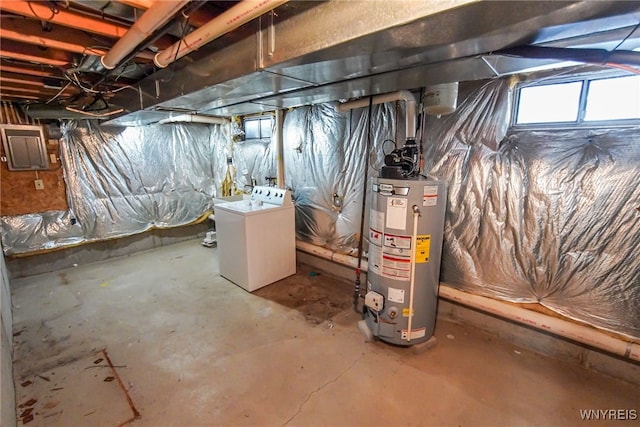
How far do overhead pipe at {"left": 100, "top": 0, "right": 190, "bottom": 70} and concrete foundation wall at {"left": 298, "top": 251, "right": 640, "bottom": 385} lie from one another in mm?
2700

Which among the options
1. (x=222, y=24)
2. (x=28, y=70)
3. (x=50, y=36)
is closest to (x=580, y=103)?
(x=222, y=24)

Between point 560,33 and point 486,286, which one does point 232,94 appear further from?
point 486,286

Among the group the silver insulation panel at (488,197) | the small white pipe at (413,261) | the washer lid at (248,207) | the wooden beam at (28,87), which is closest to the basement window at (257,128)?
the silver insulation panel at (488,197)

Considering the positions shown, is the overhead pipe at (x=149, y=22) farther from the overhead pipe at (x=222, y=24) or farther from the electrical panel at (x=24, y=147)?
the electrical panel at (x=24, y=147)

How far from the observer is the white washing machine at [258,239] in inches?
122

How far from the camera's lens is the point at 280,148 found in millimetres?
3781

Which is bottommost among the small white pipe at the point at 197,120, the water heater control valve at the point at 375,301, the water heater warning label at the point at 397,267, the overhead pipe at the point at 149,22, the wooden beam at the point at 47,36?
the water heater control valve at the point at 375,301

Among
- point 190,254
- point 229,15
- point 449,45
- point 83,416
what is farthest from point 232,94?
point 190,254

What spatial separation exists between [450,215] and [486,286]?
2.05ft

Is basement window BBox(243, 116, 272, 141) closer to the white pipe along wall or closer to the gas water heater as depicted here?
the gas water heater

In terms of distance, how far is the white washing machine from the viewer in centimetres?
309

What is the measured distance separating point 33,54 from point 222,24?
1480 millimetres

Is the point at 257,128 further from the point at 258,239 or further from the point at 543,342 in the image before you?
the point at 543,342

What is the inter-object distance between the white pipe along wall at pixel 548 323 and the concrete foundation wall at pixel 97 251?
160 inches
